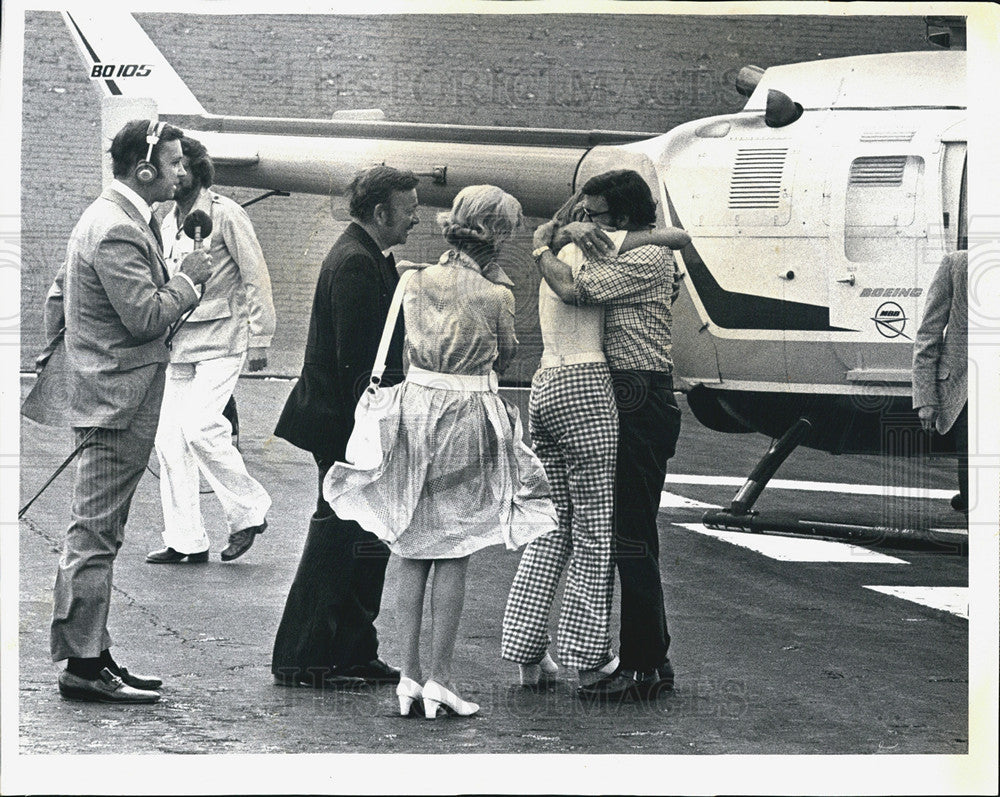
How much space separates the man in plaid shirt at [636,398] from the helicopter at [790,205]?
0.83 ft

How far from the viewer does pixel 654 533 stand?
562 centimetres

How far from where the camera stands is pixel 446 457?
17.3ft

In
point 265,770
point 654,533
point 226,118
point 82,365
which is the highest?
point 226,118

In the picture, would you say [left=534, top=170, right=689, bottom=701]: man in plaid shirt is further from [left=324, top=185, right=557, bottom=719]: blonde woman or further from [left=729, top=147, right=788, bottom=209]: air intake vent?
[left=729, top=147, right=788, bottom=209]: air intake vent

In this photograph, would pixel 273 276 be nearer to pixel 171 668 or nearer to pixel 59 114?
pixel 59 114

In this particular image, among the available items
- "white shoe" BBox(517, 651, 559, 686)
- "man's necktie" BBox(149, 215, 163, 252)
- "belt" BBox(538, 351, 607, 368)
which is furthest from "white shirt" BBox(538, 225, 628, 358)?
"man's necktie" BBox(149, 215, 163, 252)

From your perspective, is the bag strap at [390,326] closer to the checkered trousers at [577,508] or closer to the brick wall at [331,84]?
the brick wall at [331,84]

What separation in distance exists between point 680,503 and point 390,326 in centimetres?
323

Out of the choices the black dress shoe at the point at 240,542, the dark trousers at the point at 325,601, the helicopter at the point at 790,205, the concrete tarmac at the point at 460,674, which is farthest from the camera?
the black dress shoe at the point at 240,542

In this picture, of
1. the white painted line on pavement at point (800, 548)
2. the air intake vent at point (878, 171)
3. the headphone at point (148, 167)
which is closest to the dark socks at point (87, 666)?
the headphone at point (148, 167)

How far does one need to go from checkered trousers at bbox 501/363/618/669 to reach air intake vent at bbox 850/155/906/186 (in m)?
2.07

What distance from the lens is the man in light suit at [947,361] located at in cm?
584

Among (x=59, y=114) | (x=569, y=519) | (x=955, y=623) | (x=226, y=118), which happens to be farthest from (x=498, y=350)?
(x=955, y=623)

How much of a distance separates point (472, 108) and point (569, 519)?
1.52 metres
